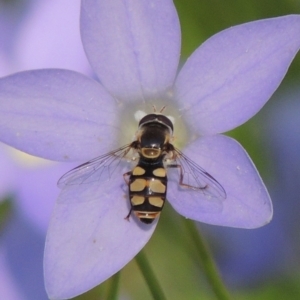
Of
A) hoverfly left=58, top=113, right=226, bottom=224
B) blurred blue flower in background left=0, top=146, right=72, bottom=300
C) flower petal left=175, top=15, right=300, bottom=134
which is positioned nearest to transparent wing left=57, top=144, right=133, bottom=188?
A: hoverfly left=58, top=113, right=226, bottom=224

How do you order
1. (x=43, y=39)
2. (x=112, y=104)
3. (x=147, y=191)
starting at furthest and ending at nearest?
(x=43, y=39), (x=112, y=104), (x=147, y=191)

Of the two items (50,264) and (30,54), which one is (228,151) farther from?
(30,54)

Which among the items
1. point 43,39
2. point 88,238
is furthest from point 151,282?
point 43,39

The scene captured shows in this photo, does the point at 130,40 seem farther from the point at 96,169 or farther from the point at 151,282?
the point at 151,282

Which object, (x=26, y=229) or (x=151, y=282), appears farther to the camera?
(x=26, y=229)

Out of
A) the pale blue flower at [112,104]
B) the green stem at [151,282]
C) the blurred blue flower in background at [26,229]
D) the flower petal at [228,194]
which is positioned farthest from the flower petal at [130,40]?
the blurred blue flower in background at [26,229]

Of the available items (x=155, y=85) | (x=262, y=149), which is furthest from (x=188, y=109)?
(x=262, y=149)
